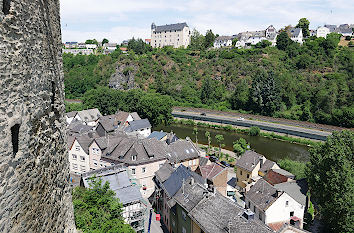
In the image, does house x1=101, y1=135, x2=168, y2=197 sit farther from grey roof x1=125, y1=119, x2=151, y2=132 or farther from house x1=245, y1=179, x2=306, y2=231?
grey roof x1=125, y1=119, x2=151, y2=132

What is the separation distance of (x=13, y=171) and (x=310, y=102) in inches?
2546

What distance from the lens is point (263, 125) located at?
5097cm

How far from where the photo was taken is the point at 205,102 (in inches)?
2788

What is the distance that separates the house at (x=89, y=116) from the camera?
154ft

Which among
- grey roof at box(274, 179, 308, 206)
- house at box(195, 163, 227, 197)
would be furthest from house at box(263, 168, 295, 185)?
house at box(195, 163, 227, 197)

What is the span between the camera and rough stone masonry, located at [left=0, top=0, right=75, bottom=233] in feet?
9.18

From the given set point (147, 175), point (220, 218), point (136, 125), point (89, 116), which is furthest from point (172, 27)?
point (220, 218)

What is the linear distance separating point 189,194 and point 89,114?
34.7 meters

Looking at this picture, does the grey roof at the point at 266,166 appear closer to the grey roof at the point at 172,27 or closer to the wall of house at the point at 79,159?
the wall of house at the point at 79,159

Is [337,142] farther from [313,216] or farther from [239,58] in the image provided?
[239,58]

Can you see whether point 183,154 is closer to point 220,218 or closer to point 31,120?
point 220,218

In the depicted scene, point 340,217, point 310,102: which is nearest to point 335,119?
point 310,102

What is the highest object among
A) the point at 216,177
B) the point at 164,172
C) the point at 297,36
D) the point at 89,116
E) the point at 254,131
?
the point at 297,36

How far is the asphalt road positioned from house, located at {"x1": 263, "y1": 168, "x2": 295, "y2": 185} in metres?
22.8
